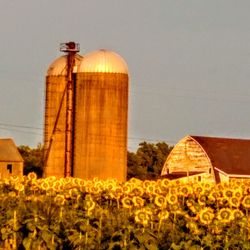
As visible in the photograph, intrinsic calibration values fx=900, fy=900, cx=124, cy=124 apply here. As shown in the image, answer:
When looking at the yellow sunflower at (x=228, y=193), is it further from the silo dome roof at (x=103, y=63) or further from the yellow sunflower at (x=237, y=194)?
the silo dome roof at (x=103, y=63)

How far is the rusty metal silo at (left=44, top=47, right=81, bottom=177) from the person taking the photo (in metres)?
39.7

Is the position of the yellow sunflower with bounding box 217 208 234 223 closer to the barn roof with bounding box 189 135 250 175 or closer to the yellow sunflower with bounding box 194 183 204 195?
the yellow sunflower with bounding box 194 183 204 195

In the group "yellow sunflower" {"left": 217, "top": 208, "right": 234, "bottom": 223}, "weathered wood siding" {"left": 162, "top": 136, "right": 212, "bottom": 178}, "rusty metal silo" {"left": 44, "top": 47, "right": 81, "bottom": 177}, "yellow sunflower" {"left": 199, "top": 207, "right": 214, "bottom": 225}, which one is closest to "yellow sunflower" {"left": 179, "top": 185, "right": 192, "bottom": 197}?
"yellow sunflower" {"left": 217, "top": 208, "right": 234, "bottom": 223}

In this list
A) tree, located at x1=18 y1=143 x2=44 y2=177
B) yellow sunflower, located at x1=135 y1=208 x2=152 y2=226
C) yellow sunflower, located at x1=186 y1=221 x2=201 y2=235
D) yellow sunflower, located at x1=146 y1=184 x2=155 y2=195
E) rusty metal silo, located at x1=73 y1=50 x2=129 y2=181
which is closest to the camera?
yellow sunflower, located at x1=186 y1=221 x2=201 y2=235

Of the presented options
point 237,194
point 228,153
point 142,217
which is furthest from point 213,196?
point 228,153

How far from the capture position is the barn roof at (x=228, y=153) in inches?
2068

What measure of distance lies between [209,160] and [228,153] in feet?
5.79

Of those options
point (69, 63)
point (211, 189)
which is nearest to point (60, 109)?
point (69, 63)

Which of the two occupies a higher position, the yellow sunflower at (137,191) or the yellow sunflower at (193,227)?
the yellow sunflower at (137,191)

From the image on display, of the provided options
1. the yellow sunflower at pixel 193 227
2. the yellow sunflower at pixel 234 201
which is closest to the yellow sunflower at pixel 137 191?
the yellow sunflower at pixel 234 201

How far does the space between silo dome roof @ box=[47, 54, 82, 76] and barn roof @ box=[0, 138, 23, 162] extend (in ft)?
89.7

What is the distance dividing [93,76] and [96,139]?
2.79 m

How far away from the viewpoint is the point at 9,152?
69188mm

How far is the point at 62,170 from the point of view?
3972 centimetres
